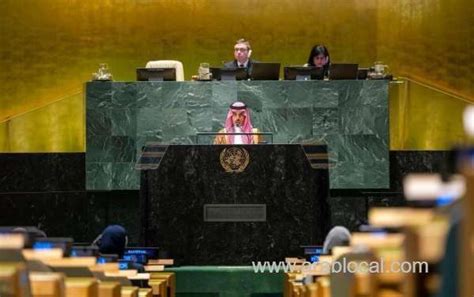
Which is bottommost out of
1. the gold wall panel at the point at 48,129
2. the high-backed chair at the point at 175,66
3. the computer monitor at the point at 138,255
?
the computer monitor at the point at 138,255

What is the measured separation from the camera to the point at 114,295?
17.1 ft

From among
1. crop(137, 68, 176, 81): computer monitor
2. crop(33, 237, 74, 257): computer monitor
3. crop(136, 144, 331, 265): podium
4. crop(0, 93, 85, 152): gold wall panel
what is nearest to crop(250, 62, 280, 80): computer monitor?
crop(137, 68, 176, 81): computer monitor

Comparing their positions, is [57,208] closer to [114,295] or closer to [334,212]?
[334,212]

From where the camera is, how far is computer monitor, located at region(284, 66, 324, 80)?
14445 millimetres

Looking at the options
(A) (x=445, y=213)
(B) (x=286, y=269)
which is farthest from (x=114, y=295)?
(B) (x=286, y=269)

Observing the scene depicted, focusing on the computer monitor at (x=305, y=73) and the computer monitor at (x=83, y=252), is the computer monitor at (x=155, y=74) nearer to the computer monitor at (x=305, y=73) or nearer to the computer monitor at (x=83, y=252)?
the computer monitor at (x=305, y=73)

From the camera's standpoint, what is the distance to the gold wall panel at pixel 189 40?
1855 centimetres

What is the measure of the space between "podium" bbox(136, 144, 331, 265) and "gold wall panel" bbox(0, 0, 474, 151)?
6.28m

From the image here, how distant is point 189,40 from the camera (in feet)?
61.7

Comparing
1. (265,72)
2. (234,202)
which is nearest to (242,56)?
(265,72)

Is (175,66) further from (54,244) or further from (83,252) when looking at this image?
(54,244)

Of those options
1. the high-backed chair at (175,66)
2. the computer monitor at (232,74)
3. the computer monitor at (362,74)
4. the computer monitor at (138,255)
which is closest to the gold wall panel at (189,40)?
the high-backed chair at (175,66)

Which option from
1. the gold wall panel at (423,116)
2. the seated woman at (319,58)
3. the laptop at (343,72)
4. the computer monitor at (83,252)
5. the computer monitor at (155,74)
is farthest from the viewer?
the gold wall panel at (423,116)

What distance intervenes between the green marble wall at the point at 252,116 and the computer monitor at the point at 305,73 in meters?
0.20
